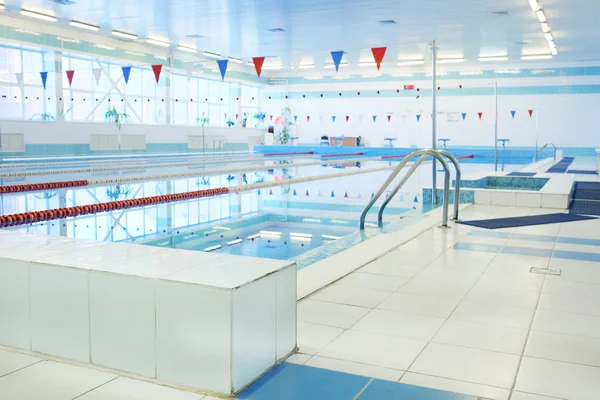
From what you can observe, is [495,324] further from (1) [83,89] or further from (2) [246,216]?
(1) [83,89]

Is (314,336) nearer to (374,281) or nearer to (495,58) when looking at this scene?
(374,281)

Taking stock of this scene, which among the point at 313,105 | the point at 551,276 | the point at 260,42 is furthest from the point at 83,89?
the point at 551,276

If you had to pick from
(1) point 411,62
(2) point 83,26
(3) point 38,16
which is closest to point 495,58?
(1) point 411,62

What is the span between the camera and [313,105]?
28453mm

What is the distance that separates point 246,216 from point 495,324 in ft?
14.8

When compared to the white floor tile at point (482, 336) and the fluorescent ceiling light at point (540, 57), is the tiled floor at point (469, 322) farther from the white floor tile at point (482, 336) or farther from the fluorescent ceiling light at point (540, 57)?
the fluorescent ceiling light at point (540, 57)

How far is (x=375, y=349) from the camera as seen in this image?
2359 millimetres

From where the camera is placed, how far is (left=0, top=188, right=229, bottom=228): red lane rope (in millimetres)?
6151

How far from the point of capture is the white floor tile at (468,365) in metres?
2.07

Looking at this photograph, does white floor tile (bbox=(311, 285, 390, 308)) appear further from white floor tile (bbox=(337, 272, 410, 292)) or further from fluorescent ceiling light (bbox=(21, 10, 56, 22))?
fluorescent ceiling light (bbox=(21, 10, 56, 22))

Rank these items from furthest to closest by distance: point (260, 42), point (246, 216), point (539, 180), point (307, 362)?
point (260, 42), point (539, 180), point (246, 216), point (307, 362)

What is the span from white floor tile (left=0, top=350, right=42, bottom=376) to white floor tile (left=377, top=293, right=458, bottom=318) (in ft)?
5.30

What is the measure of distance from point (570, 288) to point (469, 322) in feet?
3.33

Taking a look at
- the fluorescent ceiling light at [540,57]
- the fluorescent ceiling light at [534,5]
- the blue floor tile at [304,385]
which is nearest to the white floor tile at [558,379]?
the blue floor tile at [304,385]
